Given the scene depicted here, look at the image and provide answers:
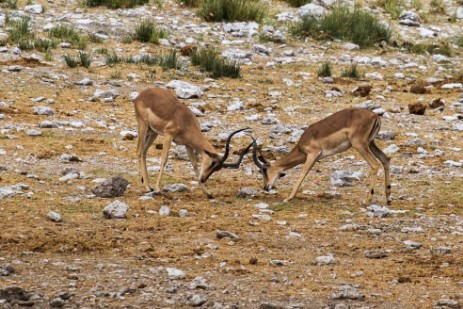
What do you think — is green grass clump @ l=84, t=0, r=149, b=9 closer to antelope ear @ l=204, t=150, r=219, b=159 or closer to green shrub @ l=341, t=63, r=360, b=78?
green shrub @ l=341, t=63, r=360, b=78

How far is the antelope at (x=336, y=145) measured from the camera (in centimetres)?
1330

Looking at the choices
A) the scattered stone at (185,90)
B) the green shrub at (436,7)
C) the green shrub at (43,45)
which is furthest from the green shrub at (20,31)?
the green shrub at (436,7)

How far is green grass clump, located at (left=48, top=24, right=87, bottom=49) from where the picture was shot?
21375 mm

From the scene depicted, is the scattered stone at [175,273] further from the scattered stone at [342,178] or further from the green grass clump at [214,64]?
the green grass clump at [214,64]

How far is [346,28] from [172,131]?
11892mm

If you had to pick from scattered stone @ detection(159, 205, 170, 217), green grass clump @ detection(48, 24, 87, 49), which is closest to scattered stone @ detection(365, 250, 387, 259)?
scattered stone @ detection(159, 205, 170, 217)

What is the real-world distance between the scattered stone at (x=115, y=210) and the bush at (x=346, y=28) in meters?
13.2

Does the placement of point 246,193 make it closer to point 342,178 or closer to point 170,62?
point 342,178

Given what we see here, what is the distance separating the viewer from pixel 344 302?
8.94 metres

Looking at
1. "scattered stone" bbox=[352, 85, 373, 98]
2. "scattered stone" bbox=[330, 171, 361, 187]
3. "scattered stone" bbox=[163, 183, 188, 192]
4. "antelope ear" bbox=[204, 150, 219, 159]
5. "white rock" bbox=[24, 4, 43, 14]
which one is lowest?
"scattered stone" bbox=[352, 85, 373, 98]

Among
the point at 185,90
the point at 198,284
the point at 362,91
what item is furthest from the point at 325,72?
the point at 198,284

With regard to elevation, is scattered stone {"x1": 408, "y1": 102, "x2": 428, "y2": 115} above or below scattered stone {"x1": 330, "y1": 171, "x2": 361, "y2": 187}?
below

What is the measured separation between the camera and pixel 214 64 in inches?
813

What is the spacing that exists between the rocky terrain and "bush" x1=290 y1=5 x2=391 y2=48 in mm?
331
